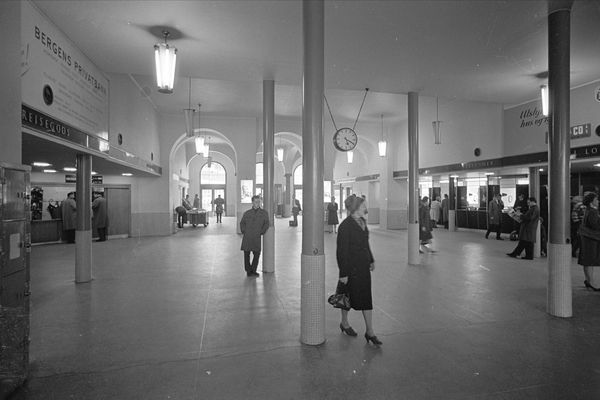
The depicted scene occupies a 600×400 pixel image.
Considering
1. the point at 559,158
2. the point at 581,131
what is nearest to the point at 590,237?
the point at 559,158

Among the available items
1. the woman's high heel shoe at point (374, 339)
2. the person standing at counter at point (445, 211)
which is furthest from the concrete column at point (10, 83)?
the person standing at counter at point (445, 211)

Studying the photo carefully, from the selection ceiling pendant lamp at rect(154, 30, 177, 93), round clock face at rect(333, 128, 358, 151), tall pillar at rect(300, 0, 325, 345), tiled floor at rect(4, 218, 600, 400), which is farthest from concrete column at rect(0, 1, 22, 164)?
round clock face at rect(333, 128, 358, 151)

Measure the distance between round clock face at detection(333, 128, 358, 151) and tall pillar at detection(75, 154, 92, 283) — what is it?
6.05m

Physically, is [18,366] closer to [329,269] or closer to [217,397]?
[217,397]

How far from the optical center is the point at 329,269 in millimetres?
7980

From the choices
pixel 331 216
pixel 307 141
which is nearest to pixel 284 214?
pixel 331 216

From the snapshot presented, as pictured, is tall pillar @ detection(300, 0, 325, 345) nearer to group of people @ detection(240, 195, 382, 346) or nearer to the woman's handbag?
the woman's handbag

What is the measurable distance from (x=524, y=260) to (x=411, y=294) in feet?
16.2

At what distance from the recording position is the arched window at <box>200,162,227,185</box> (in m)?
31.8

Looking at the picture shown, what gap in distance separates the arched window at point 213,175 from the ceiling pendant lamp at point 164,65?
2717 cm

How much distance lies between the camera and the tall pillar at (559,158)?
4.89m

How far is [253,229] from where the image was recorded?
23.9 feet

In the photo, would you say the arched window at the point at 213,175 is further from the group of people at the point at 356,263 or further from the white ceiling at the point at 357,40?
the group of people at the point at 356,263

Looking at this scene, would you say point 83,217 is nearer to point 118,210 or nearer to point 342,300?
point 342,300
